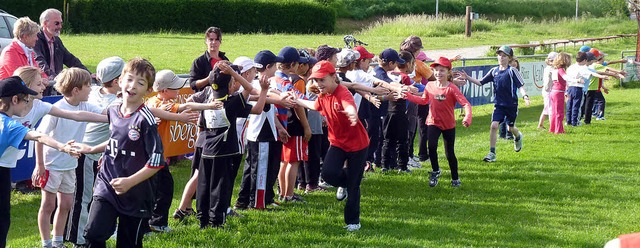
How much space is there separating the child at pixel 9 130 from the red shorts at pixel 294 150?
371 centimetres

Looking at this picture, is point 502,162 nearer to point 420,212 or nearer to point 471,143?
point 471,143

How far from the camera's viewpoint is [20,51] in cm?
951

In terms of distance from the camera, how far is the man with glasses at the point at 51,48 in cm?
1010

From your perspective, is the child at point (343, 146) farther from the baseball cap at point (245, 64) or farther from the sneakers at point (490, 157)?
the sneakers at point (490, 157)

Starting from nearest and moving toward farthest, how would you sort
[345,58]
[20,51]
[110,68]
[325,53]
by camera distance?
[110,68], [20,51], [345,58], [325,53]

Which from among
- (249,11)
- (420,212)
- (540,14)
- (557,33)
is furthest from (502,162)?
(540,14)

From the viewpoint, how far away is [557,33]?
186 feet

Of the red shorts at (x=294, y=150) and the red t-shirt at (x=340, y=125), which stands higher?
the red t-shirt at (x=340, y=125)

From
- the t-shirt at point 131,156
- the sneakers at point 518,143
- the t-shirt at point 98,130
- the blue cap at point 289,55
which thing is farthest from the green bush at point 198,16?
the t-shirt at point 131,156

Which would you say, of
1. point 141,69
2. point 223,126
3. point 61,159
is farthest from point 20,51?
point 141,69

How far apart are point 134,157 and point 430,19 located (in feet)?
170

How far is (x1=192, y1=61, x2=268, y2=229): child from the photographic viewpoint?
7.84m

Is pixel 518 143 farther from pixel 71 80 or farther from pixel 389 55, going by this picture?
pixel 71 80

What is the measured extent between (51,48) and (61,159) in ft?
11.5
